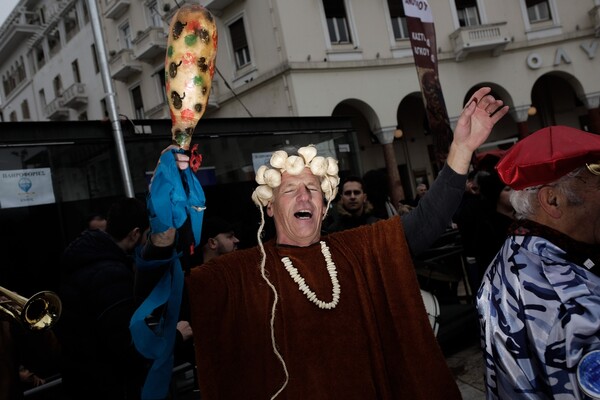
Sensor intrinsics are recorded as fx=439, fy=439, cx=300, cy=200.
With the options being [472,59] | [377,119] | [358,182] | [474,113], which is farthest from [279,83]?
[474,113]

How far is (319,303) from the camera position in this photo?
1716 mm

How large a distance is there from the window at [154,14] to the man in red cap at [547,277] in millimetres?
18556

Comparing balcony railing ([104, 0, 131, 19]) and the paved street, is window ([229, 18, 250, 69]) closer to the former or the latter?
balcony railing ([104, 0, 131, 19])

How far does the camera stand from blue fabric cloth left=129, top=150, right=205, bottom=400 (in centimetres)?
146

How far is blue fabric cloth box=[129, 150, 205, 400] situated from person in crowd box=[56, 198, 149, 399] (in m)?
0.65

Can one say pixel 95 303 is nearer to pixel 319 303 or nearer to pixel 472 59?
pixel 319 303

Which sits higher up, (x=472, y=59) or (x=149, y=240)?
(x=472, y=59)

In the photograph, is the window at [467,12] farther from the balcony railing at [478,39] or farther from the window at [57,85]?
the window at [57,85]

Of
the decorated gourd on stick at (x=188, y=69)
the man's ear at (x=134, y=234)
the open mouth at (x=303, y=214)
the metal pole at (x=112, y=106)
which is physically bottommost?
the open mouth at (x=303, y=214)

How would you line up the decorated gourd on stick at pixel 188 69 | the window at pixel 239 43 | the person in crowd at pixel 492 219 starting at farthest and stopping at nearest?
the window at pixel 239 43 → the person in crowd at pixel 492 219 → the decorated gourd on stick at pixel 188 69

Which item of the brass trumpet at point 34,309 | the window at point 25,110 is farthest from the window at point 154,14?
the brass trumpet at point 34,309

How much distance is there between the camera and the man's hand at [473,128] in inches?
65.1

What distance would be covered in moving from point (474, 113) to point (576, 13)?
59.3ft

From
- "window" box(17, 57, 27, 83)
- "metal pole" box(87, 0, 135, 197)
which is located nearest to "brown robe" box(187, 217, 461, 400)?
"metal pole" box(87, 0, 135, 197)
